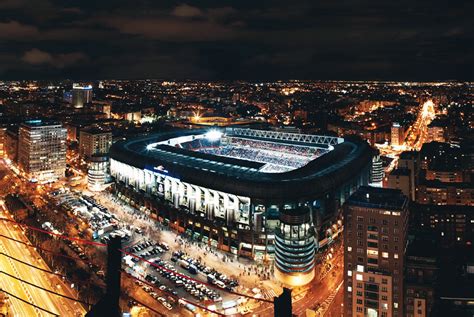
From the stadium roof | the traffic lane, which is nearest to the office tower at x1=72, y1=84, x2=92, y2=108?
the stadium roof

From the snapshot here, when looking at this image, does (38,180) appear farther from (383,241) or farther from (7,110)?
(7,110)

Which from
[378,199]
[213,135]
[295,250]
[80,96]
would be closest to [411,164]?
[378,199]

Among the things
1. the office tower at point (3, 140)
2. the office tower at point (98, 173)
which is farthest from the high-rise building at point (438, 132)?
the office tower at point (3, 140)

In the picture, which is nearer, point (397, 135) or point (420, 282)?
point (420, 282)

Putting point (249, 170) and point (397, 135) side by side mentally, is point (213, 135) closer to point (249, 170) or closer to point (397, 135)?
point (249, 170)

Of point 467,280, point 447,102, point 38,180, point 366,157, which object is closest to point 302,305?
point 467,280

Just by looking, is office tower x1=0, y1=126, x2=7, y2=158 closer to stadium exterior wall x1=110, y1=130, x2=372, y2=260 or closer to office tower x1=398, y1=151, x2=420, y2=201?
stadium exterior wall x1=110, y1=130, x2=372, y2=260

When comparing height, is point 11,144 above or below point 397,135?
below
